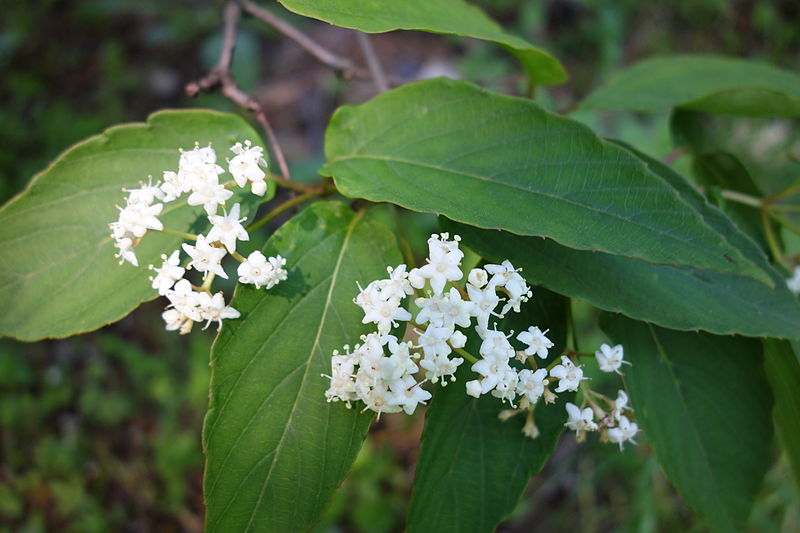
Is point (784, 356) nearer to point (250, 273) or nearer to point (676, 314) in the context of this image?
point (676, 314)

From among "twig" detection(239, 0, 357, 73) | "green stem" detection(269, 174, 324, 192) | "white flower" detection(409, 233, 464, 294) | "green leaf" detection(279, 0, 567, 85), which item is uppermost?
"twig" detection(239, 0, 357, 73)

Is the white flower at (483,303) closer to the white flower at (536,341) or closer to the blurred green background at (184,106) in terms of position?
the white flower at (536,341)

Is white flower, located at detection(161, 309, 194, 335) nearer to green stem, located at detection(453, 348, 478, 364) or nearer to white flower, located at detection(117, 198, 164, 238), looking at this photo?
white flower, located at detection(117, 198, 164, 238)

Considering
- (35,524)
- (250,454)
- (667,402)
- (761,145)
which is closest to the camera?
(250,454)

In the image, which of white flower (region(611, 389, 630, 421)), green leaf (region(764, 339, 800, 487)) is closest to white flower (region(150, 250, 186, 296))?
white flower (region(611, 389, 630, 421))

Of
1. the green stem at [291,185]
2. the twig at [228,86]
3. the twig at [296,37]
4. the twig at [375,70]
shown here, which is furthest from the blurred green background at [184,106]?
the green stem at [291,185]

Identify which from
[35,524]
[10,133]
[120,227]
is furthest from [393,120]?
[10,133]

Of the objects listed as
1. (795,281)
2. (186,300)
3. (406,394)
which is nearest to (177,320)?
(186,300)

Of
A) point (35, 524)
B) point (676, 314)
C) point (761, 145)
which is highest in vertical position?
point (761, 145)
